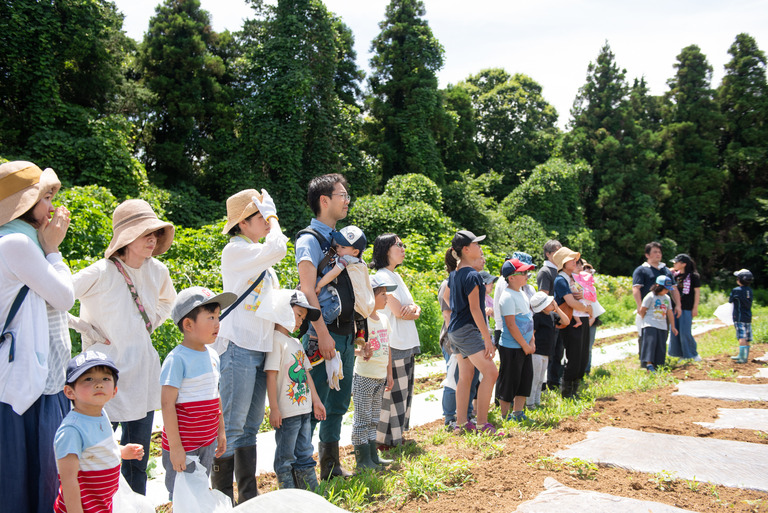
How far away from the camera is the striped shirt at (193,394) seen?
299 centimetres

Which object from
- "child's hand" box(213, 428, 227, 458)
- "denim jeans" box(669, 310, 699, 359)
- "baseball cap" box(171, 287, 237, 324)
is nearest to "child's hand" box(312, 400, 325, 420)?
"child's hand" box(213, 428, 227, 458)

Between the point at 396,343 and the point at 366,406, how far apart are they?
31.3 inches

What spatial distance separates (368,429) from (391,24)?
80.3 ft

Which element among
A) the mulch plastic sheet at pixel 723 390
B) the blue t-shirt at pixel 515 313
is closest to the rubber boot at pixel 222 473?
the blue t-shirt at pixel 515 313

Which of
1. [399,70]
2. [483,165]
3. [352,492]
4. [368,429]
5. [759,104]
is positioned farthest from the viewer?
[483,165]

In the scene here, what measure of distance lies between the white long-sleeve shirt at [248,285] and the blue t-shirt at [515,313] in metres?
2.95

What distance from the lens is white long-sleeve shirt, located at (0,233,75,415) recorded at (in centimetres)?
255

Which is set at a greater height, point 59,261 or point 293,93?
point 293,93

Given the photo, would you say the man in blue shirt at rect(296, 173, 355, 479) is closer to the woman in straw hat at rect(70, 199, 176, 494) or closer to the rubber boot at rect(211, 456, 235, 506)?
the rubber boot at rect(211, 456, 235, 506)

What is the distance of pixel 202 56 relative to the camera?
19.6m

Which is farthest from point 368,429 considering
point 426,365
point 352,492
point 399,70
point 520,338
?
point 399,70

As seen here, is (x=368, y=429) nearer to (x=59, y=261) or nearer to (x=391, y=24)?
(x=59, y=261)

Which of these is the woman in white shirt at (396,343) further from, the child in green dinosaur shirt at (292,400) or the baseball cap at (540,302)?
the baseball cap at (540,302)

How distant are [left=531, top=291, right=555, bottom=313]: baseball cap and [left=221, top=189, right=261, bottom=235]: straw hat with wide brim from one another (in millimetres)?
3837
